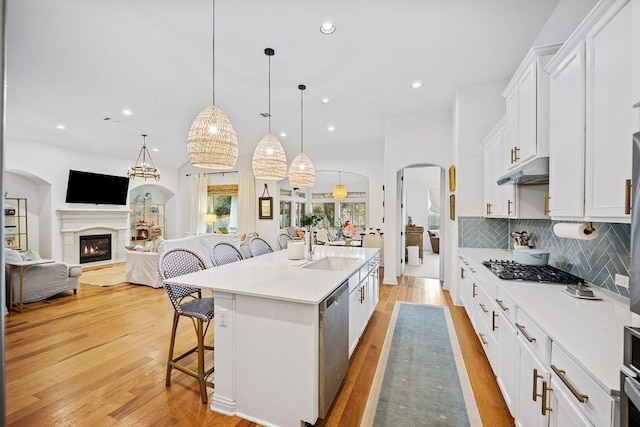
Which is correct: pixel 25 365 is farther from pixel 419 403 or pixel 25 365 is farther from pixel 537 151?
pixel 537 151

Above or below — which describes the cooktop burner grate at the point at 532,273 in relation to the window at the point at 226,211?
below

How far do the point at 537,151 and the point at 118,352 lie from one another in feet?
13.8

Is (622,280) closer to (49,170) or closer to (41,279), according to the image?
(41,279)

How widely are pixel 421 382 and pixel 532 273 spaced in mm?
1273

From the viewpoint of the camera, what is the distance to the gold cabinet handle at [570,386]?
1.02 m

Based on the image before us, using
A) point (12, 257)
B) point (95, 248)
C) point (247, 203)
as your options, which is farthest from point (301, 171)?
point (95, 248)

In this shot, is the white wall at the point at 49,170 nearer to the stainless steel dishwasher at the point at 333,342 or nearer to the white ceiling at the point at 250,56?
the white ceiling at the point at 250,56

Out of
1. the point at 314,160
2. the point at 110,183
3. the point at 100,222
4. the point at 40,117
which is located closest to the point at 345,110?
the point at 314,160

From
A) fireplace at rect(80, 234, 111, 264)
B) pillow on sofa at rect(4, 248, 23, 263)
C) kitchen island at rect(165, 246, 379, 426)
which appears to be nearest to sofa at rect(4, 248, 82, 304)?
pillow on sofa at rect(4, 248, 23, 263)

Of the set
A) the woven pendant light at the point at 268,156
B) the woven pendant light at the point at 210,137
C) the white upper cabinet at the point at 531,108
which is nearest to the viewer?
the white upper cabinet at the point at 531,108

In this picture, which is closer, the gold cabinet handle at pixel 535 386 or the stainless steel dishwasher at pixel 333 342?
the gold cabinet handle at pixel 535 386

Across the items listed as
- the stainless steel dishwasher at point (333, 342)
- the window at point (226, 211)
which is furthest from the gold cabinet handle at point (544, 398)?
the window at point (226, 211)

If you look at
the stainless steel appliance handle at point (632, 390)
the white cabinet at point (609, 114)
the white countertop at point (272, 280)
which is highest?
the white cabinet at point (609, 114)

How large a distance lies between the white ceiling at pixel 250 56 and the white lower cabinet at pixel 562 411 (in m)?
2.96
